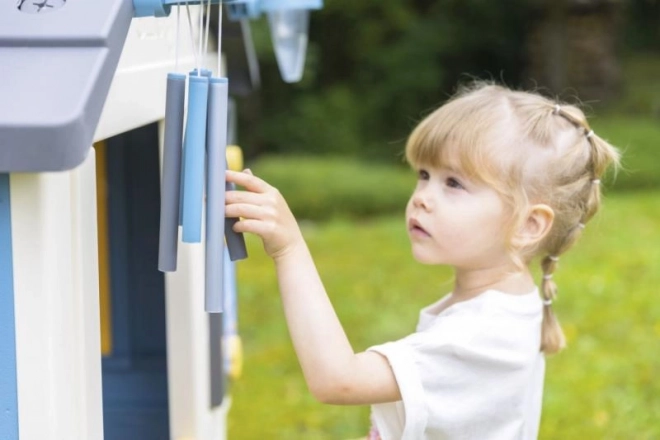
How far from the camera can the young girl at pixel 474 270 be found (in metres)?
1.56

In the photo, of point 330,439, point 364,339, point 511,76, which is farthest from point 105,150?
point 511,76

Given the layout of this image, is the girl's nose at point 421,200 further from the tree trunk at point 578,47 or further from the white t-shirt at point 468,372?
the tree trunk at point 578,47

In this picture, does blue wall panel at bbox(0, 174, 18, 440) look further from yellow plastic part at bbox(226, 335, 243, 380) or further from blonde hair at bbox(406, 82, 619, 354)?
yellow plastic part at bbox(226, 335, 243, 380)

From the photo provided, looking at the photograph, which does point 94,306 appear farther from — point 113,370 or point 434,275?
point 434,275

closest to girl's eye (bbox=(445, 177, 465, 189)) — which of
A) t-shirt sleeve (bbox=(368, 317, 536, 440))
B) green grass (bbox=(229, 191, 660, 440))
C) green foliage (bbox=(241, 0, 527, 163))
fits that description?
t-shirt sleeve (bbox=(368, 317, 536, 440))

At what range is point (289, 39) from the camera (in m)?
2.81

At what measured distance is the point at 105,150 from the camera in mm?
2850

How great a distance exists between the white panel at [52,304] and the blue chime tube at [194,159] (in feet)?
0.53

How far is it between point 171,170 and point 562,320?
3.66 metres

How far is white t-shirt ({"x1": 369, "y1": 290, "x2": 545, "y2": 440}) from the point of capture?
63.8 inches

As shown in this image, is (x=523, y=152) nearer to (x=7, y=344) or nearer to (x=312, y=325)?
(x=312, y=325)

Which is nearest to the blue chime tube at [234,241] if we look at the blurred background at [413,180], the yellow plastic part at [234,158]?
the blurred background at [413,180]

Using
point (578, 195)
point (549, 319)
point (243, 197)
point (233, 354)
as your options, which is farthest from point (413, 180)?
point (243, 197)

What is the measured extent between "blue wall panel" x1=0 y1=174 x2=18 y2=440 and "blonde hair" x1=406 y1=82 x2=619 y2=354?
748 millimetres
